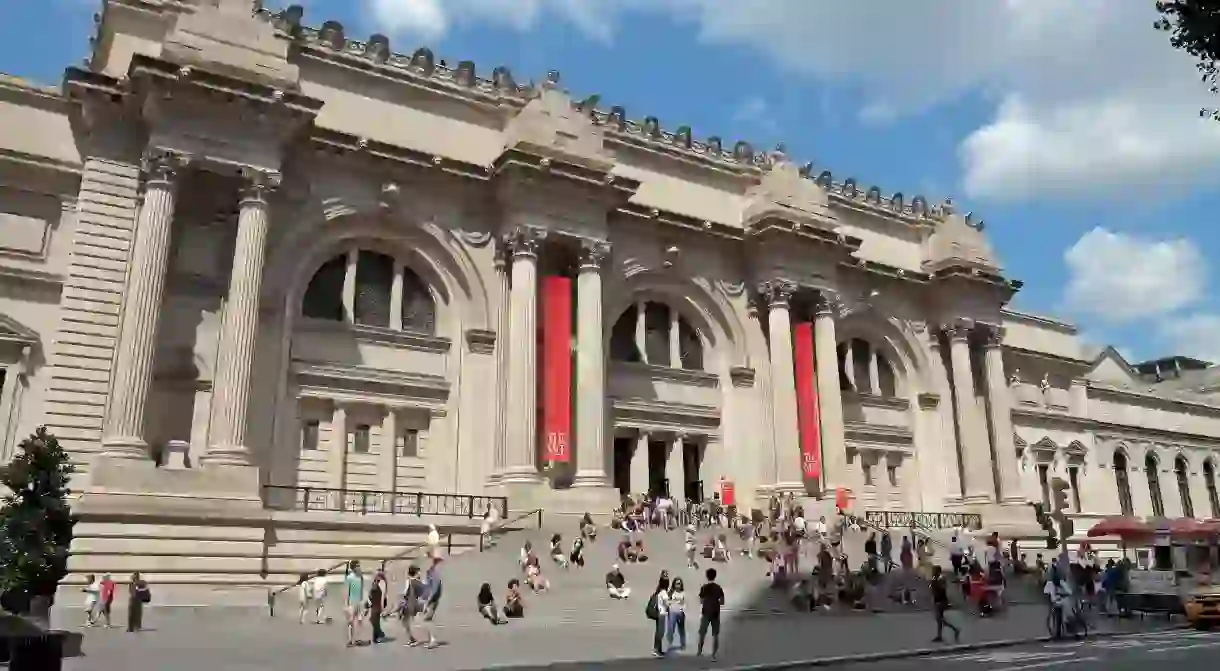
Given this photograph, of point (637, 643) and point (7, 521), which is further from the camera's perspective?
point (7, 521)

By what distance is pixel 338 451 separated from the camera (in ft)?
92.3

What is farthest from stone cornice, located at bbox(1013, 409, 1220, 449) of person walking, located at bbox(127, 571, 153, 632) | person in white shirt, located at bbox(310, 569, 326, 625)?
person walking, located at bbox(127, 571, 153, 632)

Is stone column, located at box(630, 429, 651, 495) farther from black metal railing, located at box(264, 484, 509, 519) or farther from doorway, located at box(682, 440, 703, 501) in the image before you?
black metal railing, located at box(264, 484, 509, 519)

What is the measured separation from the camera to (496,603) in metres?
21.0

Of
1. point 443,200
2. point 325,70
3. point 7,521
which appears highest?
point 325,70

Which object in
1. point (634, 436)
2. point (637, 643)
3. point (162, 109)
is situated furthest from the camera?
point (634, 436)

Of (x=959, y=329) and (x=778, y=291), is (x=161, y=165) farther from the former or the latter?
(x=959, y=329)

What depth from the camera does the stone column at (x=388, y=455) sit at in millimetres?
28734

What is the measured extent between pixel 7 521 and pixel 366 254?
1297 cm

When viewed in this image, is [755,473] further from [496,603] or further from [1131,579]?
[496,603]

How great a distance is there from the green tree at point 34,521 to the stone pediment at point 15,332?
4103 millimetres

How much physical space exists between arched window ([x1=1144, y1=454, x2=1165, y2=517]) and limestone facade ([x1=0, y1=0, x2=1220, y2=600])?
1829 centimetres

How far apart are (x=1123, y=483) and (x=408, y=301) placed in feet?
144

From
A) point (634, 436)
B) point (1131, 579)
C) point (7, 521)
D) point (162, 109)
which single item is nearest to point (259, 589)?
point (7, 521)
